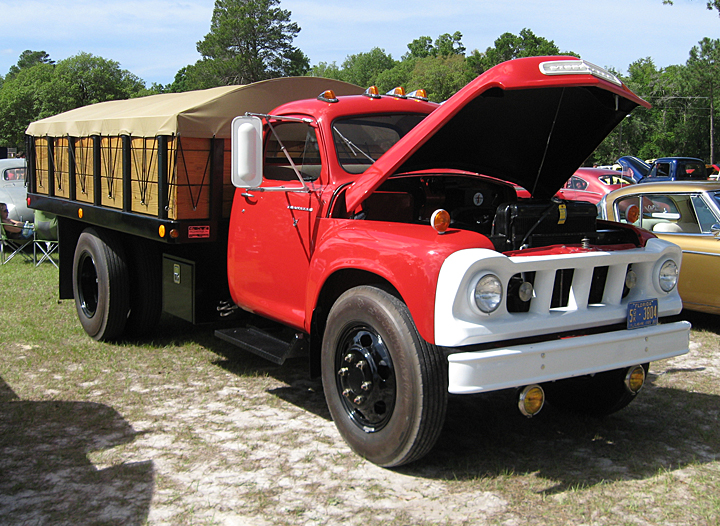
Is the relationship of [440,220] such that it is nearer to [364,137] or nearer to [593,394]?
[364,137]

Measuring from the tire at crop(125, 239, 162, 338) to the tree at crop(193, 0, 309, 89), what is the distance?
69243 millimetres

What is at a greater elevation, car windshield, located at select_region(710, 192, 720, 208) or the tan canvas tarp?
the tan canvas tarp

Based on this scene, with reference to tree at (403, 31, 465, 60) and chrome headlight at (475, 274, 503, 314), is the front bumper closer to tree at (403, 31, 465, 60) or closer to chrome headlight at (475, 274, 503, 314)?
chrome headlight at (475, 274, 503, 314)

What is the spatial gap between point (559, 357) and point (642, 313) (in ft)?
2.44

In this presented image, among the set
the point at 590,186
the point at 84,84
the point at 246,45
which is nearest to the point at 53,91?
the point at 84,84

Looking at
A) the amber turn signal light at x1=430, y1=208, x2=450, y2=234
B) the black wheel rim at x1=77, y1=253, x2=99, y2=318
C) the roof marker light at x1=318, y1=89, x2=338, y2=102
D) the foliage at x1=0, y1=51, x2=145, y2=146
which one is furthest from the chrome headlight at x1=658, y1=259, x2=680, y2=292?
the foliage at x1=0, y1=51, x2=145, y2=146

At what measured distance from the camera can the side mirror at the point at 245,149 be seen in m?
4.14

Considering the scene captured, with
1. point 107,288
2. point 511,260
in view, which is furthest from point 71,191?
point 511,260

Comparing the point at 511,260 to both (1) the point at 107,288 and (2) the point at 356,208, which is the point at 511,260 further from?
(1) the point at 107,288

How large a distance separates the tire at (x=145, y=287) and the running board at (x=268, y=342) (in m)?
1.46

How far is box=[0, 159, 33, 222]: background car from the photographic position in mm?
12367

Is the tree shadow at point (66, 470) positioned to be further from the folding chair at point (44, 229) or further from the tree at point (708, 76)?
the tree at point (708, 76)

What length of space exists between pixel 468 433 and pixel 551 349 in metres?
1.23

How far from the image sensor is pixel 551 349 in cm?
342
